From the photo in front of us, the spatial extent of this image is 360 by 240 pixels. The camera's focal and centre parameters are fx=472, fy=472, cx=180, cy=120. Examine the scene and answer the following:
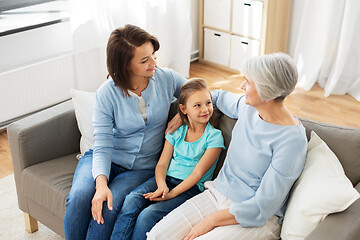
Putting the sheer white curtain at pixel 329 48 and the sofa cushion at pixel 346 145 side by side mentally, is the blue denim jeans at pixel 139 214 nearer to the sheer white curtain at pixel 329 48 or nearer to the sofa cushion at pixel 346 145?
the sofa cushion at pixel 346 145

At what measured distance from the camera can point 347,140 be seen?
1.77 metres

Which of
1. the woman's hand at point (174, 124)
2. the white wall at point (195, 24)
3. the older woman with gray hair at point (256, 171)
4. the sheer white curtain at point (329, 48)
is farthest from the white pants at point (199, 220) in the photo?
the white wall at point (195, 24)

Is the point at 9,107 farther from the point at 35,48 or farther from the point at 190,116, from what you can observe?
the point at 190,116

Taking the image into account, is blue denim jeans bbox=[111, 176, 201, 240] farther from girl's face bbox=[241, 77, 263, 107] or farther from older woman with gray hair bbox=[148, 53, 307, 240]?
girl's face bbox=[241, 77, 263, 107]

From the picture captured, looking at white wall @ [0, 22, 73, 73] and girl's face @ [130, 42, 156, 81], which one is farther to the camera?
white wall @ [0, 22, 73, 73]

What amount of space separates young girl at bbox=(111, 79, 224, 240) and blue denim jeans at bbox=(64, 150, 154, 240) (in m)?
0.04

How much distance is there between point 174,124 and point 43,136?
63 centimetres

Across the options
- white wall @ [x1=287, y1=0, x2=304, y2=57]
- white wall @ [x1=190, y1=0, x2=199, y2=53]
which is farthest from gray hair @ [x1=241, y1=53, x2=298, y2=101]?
white wall @ [x1=190, y1=0, x2=199, y2=53]

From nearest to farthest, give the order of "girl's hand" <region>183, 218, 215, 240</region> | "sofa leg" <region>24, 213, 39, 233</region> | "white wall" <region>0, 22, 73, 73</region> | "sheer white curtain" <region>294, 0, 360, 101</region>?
"girl's hand" <region>183, 218, 215, 240</region>
"sofa leg" <region>24, 213, 39, 233</region>
"white wall" <region>0, 22, 73, 73</region>
"sheer white curtain" <region>294, 0, 360, 101</region>

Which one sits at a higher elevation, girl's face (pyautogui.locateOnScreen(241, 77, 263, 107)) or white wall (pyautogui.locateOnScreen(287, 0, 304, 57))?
girl's face (pyautogui.locateOnScreen(241, 77, 263, 107))

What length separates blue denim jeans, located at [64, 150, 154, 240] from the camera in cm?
186

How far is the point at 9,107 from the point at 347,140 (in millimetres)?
2349

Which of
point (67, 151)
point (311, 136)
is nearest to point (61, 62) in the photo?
point (67, 151)

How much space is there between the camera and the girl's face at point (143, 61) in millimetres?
1917
